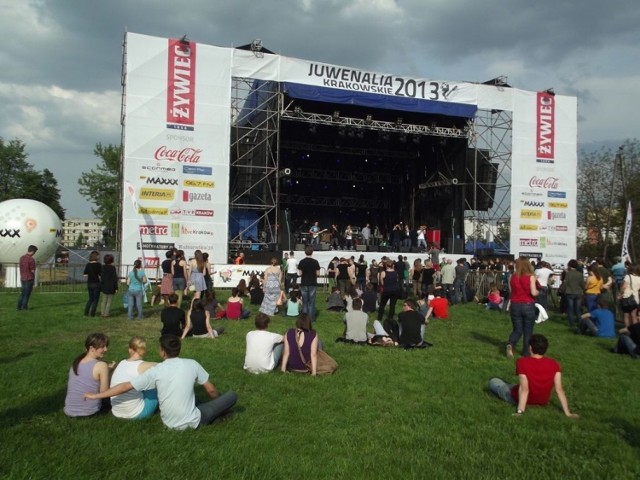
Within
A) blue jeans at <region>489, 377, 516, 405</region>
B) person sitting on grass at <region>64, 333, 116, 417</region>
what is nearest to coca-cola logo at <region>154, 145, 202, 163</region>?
person sitting on grass at <region>64, 333, 116, 417</region>

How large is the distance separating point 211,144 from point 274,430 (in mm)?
18153

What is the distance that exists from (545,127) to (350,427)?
25.1 meters

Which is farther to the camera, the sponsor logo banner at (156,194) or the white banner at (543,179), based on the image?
the white banner at (543,179)

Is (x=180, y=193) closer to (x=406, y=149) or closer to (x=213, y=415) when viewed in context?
(x=406, y=149)

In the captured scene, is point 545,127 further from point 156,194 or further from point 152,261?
point 152,261

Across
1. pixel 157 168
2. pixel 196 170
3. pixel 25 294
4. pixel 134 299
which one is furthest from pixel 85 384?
pixel 196 170

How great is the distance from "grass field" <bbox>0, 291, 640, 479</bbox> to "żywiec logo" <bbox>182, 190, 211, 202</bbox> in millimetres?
12926

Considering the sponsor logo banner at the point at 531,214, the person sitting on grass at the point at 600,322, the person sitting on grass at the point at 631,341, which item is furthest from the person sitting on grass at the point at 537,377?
the sponsor logo banner at the point at 531,214

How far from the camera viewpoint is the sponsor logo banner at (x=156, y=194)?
Answer: 68.7ft

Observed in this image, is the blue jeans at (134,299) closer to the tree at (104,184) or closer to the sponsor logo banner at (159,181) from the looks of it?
the sponsor logo banner at (159,181)

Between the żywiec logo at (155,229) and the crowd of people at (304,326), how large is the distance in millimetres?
5425

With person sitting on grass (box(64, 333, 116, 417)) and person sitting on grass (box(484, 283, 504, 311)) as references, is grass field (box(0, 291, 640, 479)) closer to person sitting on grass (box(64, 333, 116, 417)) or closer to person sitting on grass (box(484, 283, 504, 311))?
person sitting on grass (box(64, 333, 116, 417))

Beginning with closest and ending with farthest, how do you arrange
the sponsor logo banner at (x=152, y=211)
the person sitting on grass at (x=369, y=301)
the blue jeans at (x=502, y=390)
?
the blue jeans at (x=502, y=390) < the person sitting on grass at (x=369, y=301) < the sponsor logo banner at (x=152, y=211)

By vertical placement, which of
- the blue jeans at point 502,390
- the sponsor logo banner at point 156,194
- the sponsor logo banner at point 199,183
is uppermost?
the sponsor logo banner at point 199,183
